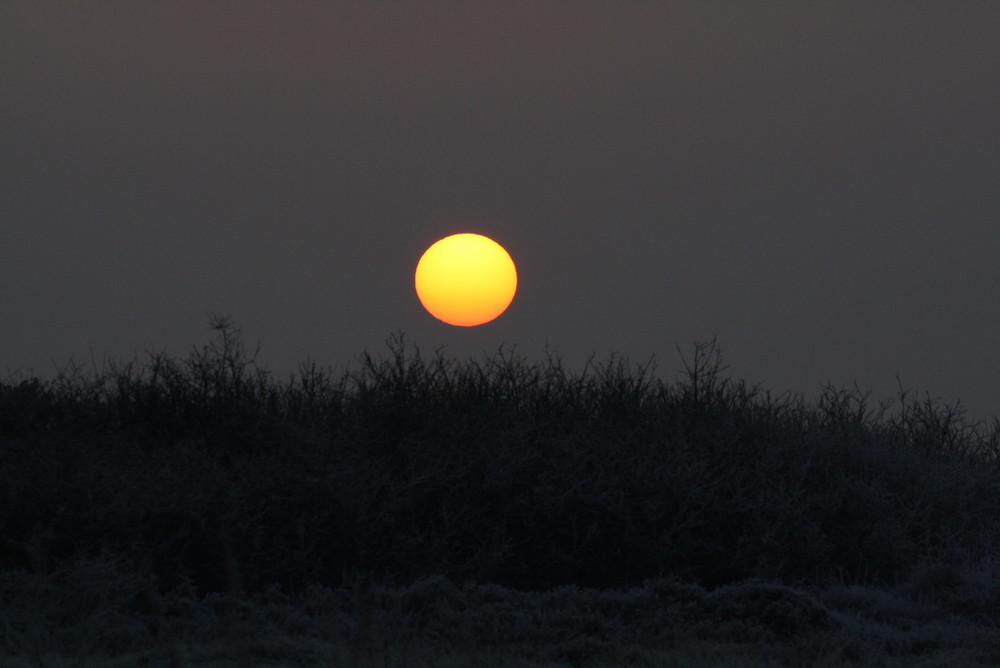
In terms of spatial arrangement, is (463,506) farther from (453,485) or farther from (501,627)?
(501,627)

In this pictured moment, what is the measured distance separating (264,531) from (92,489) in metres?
1.77

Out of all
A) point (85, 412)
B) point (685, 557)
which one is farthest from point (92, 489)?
point (685, 557)

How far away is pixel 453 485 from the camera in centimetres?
1231

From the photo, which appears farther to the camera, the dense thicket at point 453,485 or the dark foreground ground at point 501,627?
the dense thicket at point 453,485

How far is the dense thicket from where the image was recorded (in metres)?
10.9

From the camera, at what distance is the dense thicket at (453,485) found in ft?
35.8

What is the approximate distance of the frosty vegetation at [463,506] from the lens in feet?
30.7

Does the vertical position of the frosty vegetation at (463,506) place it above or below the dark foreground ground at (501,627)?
above

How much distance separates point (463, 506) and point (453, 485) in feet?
1.27

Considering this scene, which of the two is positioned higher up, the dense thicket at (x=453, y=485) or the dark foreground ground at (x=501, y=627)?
the dense thicket at (x=453, y=485)

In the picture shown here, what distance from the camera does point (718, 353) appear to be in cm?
1722

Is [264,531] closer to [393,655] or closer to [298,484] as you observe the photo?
[298,484]

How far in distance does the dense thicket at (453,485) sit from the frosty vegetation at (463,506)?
0.03 meters

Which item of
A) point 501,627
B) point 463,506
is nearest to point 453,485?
point 463,506
